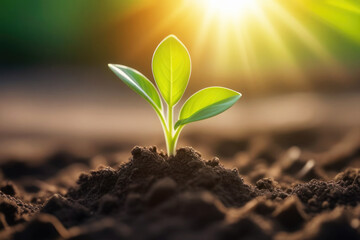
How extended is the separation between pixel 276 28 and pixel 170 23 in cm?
216

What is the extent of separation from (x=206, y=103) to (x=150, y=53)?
782 cm

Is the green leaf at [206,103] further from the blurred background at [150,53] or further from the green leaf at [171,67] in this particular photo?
the blurred background at [150,53]

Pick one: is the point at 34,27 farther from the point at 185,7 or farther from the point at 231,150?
the point at 231,150

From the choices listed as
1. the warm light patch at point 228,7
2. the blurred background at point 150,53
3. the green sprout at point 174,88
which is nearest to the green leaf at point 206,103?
the green sprout at point 174,88

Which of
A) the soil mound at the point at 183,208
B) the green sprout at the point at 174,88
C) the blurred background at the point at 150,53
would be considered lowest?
the soil mound at the point at 183,208

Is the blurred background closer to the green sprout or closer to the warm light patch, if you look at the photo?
the warm light patch

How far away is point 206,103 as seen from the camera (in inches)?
56.5

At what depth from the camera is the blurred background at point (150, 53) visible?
A: 505cm

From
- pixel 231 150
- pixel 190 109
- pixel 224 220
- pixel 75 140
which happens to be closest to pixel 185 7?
pixel 75 140

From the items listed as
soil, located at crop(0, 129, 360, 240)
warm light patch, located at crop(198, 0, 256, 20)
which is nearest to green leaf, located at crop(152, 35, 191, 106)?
soil, located at crop(0, 129, 360, 240)

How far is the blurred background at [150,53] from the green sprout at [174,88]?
286cm

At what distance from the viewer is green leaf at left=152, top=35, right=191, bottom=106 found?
137cm

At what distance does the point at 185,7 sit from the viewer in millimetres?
7559

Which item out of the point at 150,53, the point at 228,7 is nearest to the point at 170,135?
the point at 228,7
